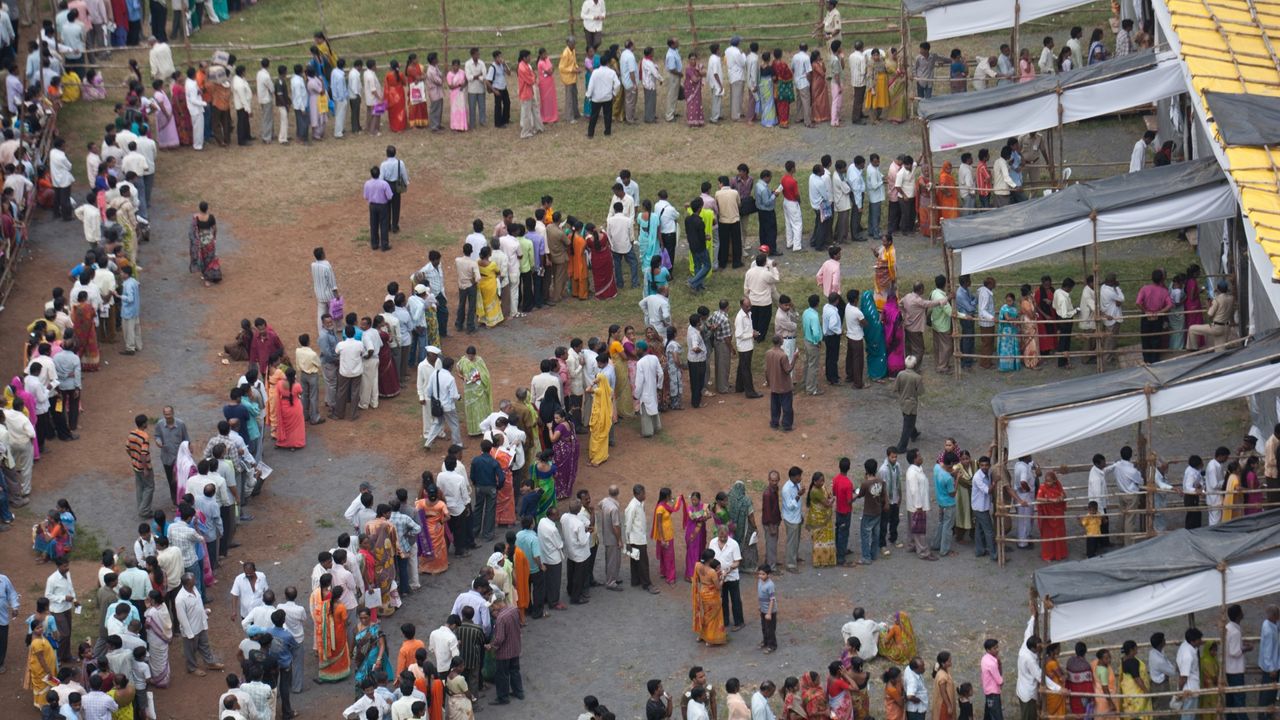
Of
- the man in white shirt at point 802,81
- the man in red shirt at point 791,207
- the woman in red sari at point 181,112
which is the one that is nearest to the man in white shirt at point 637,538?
the man in red shirt at point 791,207

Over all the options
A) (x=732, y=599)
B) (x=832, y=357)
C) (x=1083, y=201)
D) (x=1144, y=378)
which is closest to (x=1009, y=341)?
(x=832, y=357)

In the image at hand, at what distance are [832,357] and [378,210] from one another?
7.69 metres

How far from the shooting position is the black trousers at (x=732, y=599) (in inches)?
835

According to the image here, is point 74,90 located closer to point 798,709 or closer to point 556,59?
point 556,59

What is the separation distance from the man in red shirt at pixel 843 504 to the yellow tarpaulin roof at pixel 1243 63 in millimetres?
5228

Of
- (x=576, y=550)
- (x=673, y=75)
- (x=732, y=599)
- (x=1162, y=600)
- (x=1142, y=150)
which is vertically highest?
(x=673, y=75)

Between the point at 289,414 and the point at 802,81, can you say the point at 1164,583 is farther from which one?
the point at 802,81

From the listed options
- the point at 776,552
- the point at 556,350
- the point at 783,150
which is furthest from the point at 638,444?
the point at 783,150

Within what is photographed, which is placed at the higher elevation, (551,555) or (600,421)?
(600,421)

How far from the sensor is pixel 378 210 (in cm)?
2958

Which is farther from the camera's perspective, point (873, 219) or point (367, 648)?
point (873, 219)

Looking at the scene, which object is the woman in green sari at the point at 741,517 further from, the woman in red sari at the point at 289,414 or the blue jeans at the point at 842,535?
the woman in red sari at the point at 289,414

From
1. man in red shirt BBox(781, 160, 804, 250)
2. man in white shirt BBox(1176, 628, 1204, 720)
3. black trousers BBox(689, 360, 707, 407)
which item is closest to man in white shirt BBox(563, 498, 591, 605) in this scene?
black trousers BBox(689, 360, 707, 407)

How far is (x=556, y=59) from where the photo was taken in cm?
3588
